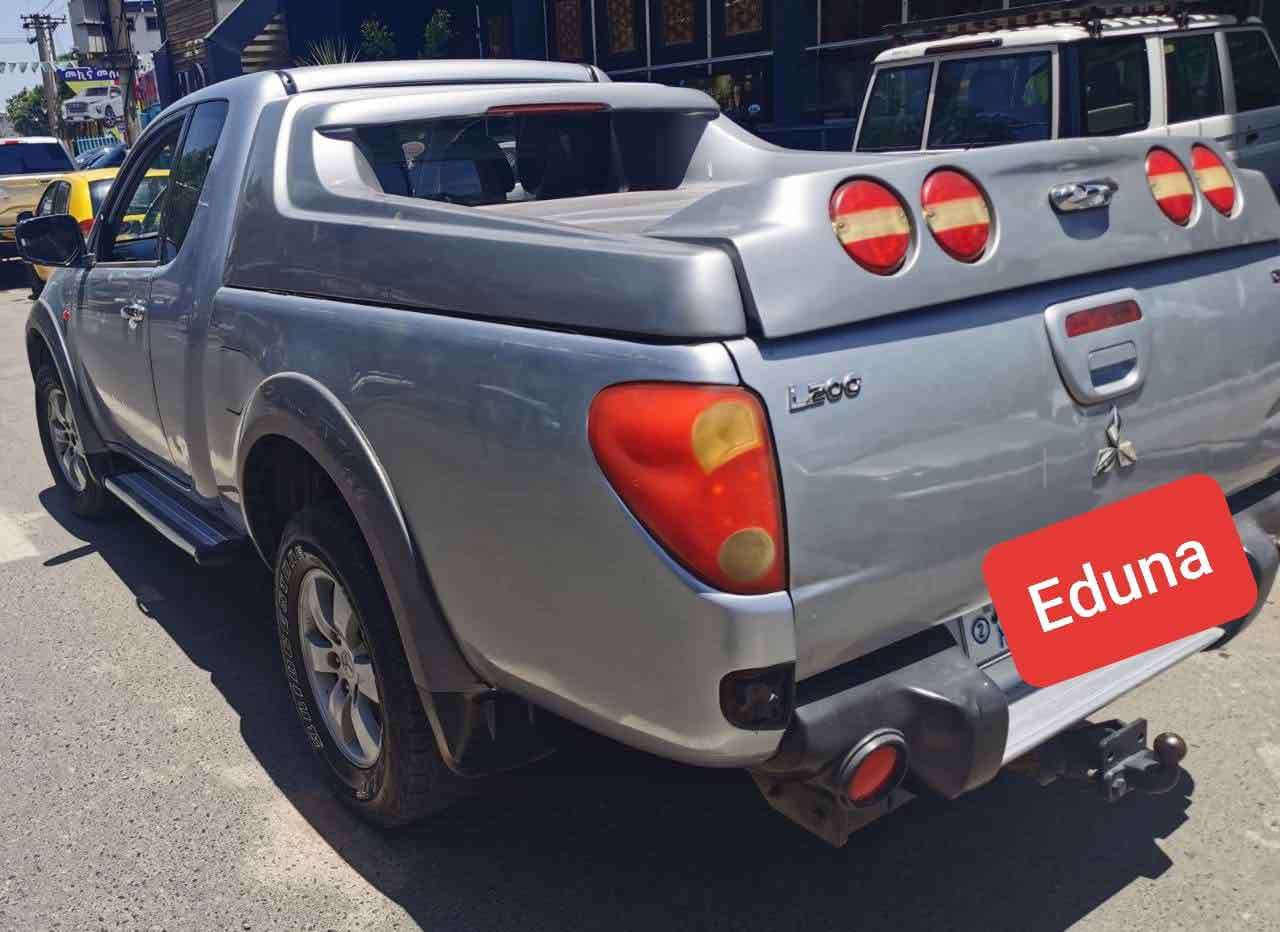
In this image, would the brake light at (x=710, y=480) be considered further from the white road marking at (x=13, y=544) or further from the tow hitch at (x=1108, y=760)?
the white road marking at (x=13, y=544)

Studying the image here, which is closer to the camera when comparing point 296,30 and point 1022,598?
point 1022,598

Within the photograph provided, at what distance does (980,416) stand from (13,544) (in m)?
4.75

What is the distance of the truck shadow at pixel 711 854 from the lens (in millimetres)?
2607

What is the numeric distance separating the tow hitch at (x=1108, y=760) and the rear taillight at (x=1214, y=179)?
1.16 meters

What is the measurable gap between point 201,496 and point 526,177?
1449 mm

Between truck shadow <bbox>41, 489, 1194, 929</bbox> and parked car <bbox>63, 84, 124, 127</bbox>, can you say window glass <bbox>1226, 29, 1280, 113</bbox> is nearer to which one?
truck shadow <bbox>41, 489, 1194, 929</bbox>

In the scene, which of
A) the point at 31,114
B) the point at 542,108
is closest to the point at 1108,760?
the point at 542,108

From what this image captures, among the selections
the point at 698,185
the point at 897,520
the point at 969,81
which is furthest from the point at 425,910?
the point at 969,81

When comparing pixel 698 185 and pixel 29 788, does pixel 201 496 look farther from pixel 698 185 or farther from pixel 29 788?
pixel 698 185

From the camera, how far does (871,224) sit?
2059 mm

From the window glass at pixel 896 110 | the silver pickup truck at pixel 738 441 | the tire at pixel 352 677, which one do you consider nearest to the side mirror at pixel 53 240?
the silver pickup truck at pixel 738 441

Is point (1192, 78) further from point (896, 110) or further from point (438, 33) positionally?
point (438, 33)

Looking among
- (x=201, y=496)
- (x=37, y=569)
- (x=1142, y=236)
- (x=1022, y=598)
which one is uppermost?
(x=1142, y=236)

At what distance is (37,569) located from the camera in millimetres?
5023
